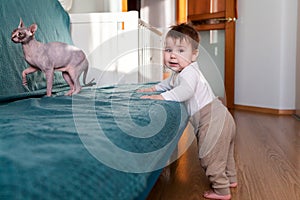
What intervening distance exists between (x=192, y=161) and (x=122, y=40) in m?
0.77

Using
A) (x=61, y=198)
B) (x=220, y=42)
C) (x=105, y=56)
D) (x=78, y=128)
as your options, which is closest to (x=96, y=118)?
(x=78, y=128)

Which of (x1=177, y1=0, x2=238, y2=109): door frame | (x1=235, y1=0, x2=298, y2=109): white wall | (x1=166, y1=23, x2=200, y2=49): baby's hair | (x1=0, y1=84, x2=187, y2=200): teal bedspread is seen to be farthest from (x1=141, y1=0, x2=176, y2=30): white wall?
(x1=0, y1=84, x2=187, y2=200): teal bedspread

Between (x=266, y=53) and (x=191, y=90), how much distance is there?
2.41m

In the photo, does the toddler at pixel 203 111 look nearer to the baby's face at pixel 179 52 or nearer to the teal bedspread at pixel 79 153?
the baby's face at pixel 179 52

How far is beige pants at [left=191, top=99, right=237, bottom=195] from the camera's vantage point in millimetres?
1008

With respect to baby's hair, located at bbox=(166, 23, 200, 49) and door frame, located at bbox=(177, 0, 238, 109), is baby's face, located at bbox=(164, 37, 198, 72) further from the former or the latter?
door frame, located at bbox=(177, 0, 238, 109)

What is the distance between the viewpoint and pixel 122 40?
5.65 ft

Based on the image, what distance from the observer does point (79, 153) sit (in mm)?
333

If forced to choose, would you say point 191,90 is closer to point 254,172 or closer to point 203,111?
point 203,111

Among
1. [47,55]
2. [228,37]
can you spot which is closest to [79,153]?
[47,55]

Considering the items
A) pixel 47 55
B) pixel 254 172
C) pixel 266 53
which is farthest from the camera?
pixel 266 53

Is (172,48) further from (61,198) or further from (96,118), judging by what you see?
(61,198)

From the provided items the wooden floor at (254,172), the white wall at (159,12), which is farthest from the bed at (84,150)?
the white wall at (159,12)

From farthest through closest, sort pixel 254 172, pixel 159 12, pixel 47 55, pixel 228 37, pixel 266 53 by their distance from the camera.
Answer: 1. pixel 159 12
2. pixel 228 37
3. pixel 266 53
4. pixel 254 172
5. pixel 47 55
